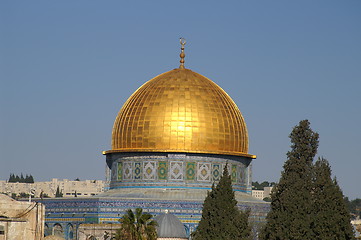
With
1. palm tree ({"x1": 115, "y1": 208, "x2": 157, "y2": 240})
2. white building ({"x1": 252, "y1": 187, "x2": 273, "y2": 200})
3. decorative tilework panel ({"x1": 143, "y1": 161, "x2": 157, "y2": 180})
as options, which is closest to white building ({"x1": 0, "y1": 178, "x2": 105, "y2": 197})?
white building ({"x1": 252, "y1": 187, "x2": 273, "y2": 200})

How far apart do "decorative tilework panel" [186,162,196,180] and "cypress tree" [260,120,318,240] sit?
18.7 meters

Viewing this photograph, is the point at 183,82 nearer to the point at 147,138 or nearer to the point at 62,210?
the point at 147,138

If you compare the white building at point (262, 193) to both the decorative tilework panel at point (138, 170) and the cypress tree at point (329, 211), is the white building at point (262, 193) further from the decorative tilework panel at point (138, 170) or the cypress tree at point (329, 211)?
the cypress tree at point (329, 211)

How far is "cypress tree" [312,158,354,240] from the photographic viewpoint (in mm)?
→ 44250

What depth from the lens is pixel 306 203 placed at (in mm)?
45219

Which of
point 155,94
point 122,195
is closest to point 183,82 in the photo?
point 155,94

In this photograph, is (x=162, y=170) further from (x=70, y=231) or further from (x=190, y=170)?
(x=70, y=231)

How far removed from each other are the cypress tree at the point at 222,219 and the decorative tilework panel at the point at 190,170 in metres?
17.5

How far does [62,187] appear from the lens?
156m

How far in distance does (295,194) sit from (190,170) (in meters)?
21.5

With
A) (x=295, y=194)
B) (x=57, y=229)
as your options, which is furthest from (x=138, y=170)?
(x=295, y=194)

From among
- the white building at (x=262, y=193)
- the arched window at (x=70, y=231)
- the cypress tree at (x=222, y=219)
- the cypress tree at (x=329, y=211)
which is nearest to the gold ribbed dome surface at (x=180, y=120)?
the arched window at (x=70, y=231)

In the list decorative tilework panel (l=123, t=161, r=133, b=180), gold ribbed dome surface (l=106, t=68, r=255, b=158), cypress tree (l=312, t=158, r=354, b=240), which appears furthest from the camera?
decorative tilework panel (l=123, t=161, r=133, b=180)

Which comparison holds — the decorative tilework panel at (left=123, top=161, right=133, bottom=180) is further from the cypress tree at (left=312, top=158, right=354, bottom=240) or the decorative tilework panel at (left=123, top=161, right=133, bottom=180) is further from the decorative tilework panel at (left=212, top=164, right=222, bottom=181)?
the cypress tree at (left=312, top=158, right=354, bottom=240)
